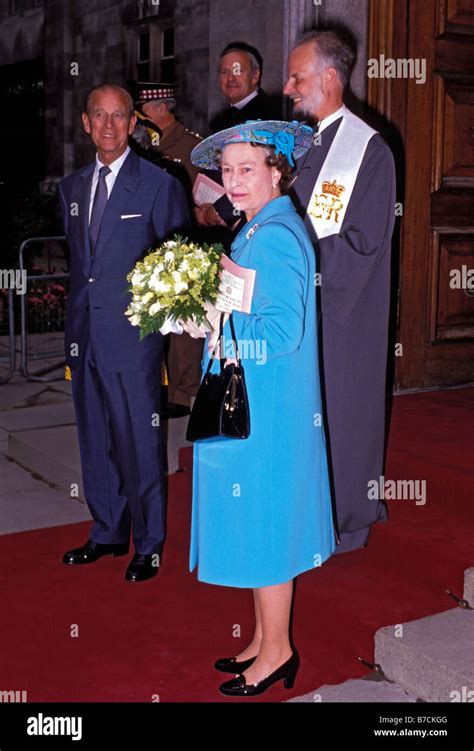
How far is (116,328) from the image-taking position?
4.40 metres

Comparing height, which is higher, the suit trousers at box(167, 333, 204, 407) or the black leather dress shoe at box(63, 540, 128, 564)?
the suit trousers at box(167, 333, 204, 407)

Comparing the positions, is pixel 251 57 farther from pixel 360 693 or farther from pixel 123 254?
pixel 360 693

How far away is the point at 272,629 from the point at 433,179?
4099 millimetres

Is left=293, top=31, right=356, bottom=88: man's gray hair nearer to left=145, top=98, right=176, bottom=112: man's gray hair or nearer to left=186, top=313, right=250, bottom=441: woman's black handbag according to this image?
left=186, top=313, right=250, bottom=441: woman's black handbag

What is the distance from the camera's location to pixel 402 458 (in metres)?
5.17

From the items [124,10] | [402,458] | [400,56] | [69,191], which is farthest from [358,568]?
[124,10]

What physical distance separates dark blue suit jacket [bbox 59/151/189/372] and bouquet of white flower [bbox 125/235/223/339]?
1.16m

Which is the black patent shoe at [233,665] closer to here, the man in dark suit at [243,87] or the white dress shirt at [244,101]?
the man in dark suit at [243,87]

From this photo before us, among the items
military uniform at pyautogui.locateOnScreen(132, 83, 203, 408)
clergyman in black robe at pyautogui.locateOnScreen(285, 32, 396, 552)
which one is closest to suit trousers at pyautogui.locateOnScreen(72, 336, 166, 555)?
clergyman in black robe at pyautogui.locateOnScreen(285, 32, 396, 552)

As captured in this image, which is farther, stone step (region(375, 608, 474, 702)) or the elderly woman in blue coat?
stone step (region(375, 608, 474, 702))

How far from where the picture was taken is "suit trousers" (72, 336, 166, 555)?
446 centimetres

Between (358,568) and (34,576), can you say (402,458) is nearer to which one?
(358,568)

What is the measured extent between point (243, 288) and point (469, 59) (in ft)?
14.0

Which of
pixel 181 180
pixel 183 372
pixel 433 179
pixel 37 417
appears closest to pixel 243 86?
pixel 181 180
